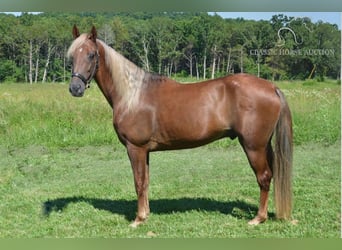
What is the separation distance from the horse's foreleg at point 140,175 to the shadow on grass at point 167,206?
0.25m

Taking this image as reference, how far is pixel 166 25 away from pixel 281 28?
2.38m

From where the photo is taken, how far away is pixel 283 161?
3.98 m

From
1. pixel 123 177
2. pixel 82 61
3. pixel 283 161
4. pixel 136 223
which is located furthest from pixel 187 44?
pixel 136 223

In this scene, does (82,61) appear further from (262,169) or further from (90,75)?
(262,169)

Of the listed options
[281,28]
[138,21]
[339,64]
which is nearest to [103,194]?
[138,21]

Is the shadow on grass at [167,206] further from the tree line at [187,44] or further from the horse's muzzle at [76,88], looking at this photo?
the tree line at [187,44]

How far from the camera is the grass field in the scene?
13.5 ft

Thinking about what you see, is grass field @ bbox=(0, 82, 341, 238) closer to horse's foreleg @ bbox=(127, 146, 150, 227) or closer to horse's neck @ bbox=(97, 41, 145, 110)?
horse's foreleg @ bbox=(127, 146, 150, 227)

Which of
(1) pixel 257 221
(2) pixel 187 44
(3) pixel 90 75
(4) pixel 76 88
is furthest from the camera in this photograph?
(2) pixel 187 44

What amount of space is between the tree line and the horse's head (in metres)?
4.07

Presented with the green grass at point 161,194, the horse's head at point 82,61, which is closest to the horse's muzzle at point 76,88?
the horse's head at point 82,61

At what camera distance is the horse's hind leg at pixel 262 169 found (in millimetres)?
3928

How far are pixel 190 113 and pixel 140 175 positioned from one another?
808mm

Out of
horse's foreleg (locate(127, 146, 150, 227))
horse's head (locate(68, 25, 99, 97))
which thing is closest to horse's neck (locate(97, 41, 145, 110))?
horse's head (locate(68, 25, 99, 97))
